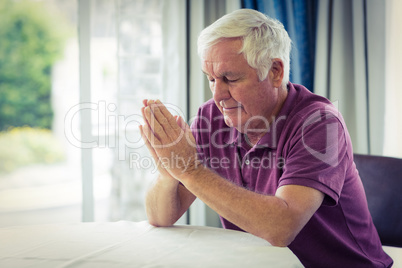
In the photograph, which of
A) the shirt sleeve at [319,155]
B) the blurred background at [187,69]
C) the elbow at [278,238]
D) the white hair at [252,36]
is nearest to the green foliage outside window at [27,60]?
the blurred background at [187,69]

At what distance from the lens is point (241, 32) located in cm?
127

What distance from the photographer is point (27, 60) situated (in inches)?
307

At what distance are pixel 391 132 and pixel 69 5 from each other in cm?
654

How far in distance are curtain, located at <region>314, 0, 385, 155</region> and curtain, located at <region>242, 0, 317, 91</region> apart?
2.8 inches

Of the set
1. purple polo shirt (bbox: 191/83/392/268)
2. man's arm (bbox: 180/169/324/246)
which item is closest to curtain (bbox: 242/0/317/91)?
purple polo shirt (bbox: 191/83/392/268)

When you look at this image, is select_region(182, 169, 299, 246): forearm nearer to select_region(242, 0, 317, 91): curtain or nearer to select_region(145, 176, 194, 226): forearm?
select_region(145, 176, 194, 226): forearm

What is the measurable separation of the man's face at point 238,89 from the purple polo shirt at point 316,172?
2.0 inches

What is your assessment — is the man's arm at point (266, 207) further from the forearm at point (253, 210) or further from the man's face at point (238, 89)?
the man's face at point (238, 89)

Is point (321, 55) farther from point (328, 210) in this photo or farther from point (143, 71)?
point (328, 210)

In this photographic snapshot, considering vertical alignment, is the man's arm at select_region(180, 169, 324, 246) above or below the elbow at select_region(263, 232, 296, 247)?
above

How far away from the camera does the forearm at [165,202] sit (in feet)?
3.96

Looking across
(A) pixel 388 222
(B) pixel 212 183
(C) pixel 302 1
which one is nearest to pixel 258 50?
(B) pixel 212 183

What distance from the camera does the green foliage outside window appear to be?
7.53 meters

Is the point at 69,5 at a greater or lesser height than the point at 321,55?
greater
